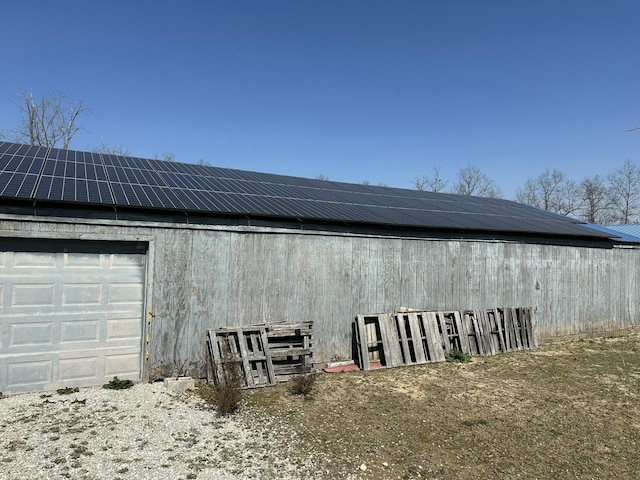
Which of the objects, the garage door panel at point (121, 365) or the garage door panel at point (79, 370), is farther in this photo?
the garage door panel at point (121, 365)

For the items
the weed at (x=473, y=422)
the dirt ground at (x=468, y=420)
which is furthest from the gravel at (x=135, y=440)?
the weed at (x=473, y=422)

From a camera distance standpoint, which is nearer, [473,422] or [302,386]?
[473,422]

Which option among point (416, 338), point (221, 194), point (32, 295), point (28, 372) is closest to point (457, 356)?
point (416, 338)

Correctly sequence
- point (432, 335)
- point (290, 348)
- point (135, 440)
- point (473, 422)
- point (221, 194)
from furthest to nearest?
point (432, 335) → point (221, 194) → point (290, 348) → point (473, 422) → point (135, 440)

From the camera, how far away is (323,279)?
31.6ft

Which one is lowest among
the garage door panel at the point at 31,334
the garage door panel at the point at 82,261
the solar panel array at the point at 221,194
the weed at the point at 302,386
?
the weed at the point at 302,386

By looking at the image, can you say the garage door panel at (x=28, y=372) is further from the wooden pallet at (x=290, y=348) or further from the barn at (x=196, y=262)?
the wooden pallet at (x=290, y=348)

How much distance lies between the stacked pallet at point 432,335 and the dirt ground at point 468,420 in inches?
16.8

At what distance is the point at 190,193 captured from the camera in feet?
30.4

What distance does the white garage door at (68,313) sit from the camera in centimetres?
711

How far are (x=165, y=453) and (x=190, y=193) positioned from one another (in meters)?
5.59

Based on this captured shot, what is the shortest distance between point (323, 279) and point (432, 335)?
10.5 feet

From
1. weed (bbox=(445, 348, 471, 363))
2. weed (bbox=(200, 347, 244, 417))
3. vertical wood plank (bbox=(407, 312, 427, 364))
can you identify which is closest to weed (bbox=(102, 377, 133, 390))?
weed (bbox=(200, 347, 244, 417))

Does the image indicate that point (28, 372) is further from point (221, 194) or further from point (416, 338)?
point (416, 338)
